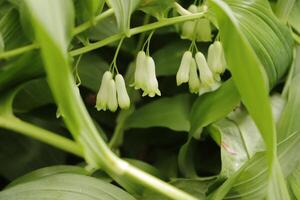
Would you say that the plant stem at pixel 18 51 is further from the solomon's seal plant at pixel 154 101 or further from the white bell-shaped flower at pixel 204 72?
the white bell-shaped flower at pixel 204 72

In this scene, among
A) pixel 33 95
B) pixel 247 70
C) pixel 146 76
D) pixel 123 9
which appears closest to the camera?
pixel 247 70

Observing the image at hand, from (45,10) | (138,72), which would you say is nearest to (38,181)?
(138,72)

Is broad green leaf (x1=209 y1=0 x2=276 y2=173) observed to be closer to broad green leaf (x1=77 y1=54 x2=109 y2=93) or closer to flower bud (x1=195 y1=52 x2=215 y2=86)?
flower bud (x1=195 y1=52 x2=215 y2=86)

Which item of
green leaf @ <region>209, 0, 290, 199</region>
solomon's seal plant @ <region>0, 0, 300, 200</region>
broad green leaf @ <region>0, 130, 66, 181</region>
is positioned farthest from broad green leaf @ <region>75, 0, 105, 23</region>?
broad green leaf @ <region>0, 130, 66, 181</region>

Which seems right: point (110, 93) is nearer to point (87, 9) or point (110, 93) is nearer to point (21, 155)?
point (87, 9)

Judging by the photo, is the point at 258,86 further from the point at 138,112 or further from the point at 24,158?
the point at 24,158

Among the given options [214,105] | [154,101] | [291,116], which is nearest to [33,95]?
[154,101]

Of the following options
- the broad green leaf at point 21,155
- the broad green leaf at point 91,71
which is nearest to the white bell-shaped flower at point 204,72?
the broad green leaf at point 91,71
